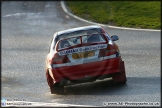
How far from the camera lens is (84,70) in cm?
1149

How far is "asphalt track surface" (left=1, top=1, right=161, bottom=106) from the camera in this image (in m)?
11.2

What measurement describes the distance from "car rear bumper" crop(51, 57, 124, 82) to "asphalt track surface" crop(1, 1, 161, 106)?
41cm

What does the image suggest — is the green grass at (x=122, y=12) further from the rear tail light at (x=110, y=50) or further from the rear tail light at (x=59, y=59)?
the rear tail light at (x=59, y=59)

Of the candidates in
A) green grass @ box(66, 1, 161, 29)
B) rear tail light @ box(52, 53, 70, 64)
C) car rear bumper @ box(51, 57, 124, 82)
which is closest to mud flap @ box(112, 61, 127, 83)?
car rear bumper @ box(51, 57, 124, 82)

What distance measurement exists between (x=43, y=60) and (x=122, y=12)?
30.0 feet

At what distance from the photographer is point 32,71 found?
1562 cm

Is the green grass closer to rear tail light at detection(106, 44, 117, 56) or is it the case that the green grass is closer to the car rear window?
the car rear window

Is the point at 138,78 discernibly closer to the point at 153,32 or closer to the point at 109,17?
the point at 153,32

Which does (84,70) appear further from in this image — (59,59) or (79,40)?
(79,40)

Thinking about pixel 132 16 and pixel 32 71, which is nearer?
pixel 32 71

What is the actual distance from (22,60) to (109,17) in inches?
310

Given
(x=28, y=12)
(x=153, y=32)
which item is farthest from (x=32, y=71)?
(x=28, y=12)

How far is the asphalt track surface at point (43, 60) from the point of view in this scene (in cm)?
1119

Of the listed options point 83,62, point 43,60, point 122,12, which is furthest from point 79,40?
point 122,12
